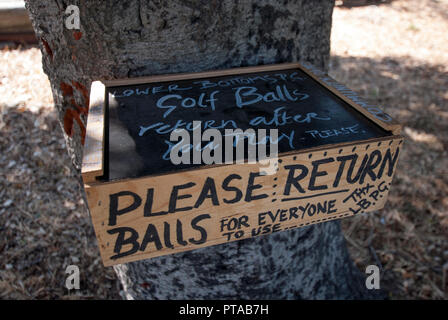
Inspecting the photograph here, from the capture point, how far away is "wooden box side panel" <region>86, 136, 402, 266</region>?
35.4 inches

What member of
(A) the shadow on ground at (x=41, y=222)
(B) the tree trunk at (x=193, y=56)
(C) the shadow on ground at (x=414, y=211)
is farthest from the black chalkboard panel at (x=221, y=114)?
(C) the shadow on ground at (x=414, y=211)

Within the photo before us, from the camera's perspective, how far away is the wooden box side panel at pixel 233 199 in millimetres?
899

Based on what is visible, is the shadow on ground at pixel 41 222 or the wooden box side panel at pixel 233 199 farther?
the shadow on ground at pixel 41 222

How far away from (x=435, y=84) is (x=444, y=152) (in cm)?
170

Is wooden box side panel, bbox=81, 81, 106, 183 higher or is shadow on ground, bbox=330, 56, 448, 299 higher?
wooden box side panel, bbox=81, 81, 106, 183

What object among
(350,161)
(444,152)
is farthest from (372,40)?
(350,161)

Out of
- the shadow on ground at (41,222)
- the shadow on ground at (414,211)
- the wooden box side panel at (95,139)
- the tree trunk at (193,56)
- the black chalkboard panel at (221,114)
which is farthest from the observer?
the shadow on ground at (414,211)

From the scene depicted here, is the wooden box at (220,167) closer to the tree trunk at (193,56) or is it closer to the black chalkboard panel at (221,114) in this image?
the black chalkboard panel at (221,114)

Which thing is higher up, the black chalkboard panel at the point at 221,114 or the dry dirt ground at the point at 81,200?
the black chalkboard panel at the point at 221,114

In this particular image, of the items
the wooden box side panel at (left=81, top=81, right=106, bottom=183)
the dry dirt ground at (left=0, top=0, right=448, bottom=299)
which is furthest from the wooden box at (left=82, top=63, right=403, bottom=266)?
the dry dirt ground at (left=0, top=0, right=448, bottom=299)

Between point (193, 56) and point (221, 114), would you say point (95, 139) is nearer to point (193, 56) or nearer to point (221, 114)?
point (221, 114)

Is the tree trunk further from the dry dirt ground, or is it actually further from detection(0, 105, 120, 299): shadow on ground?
the dry dirt ground

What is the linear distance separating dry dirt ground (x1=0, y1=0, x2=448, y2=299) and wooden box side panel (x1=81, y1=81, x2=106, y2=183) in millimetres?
1745

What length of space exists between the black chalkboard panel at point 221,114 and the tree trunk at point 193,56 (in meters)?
0.12
